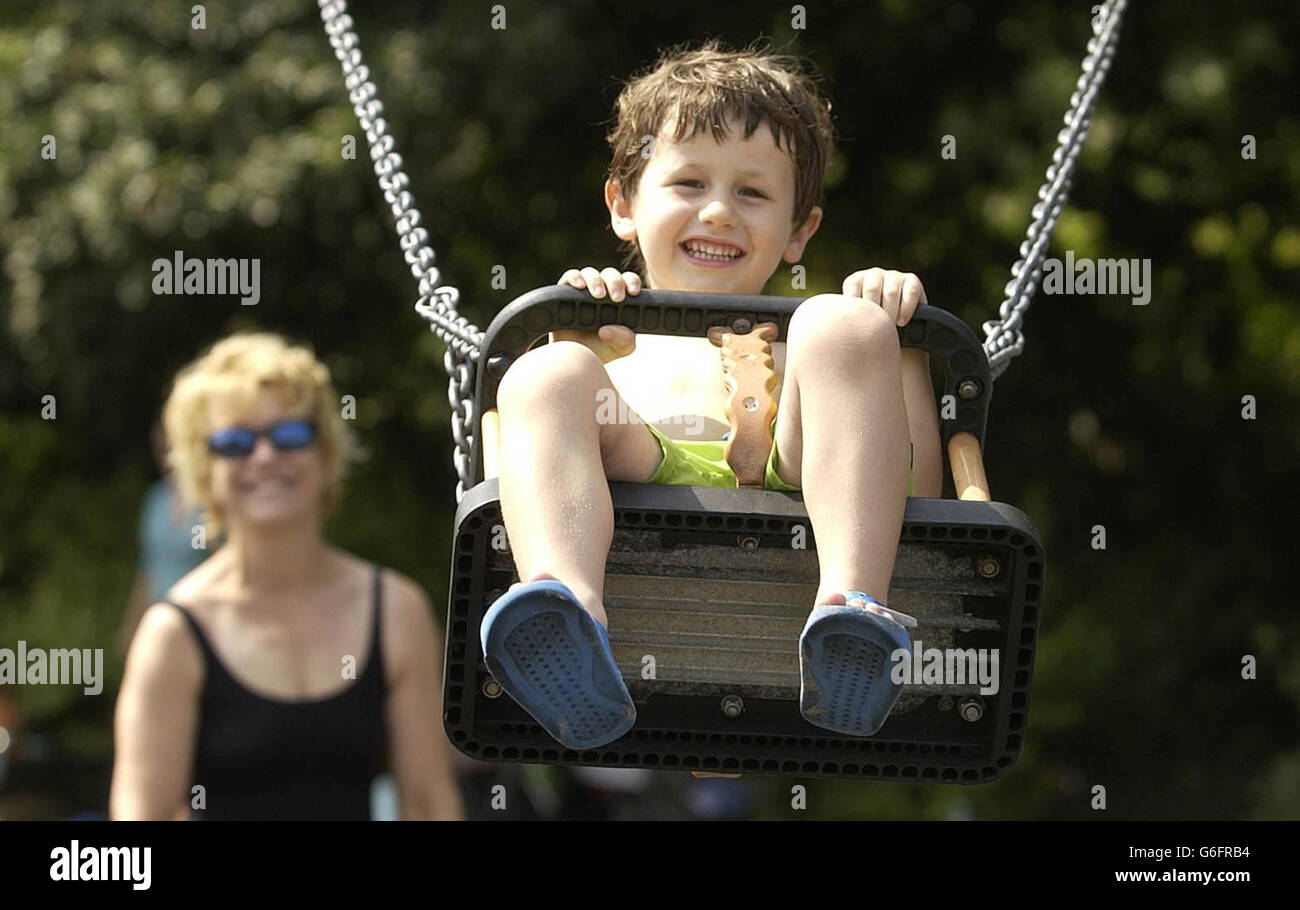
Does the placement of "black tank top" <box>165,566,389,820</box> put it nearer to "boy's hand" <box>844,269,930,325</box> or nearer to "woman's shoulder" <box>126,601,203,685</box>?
"woman's shoulder" <box>126,601,203,685</box>

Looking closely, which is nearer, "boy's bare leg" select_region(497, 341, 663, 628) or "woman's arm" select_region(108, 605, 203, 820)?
"boy's bare leg" select_region(497, 341, 663, 628)

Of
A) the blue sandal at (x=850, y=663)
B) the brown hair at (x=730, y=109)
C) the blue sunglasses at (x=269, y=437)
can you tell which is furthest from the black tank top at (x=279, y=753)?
the blue sandal at (x=850, y=663)

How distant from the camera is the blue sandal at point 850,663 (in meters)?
2.01

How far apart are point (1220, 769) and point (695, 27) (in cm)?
291

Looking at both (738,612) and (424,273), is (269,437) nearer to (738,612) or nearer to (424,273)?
(424,273)

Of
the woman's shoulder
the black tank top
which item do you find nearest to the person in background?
the woman's shoulder

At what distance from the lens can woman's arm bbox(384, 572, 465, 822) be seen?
12.5 ft

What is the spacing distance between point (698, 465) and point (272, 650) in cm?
170

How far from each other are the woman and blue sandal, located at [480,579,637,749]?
5.22 feet

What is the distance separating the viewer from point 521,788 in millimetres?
5914

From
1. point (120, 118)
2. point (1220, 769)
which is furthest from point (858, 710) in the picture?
point (1220, 769)

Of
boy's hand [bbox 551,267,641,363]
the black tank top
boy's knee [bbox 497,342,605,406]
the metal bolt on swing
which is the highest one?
boy's hand [bbox 551,267,641,363]

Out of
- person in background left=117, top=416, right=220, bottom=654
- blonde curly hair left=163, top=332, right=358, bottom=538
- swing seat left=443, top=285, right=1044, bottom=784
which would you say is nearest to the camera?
swing seat left=443, top=285, right=1044, bottom=784

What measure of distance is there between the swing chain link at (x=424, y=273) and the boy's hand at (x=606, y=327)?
133 mm
